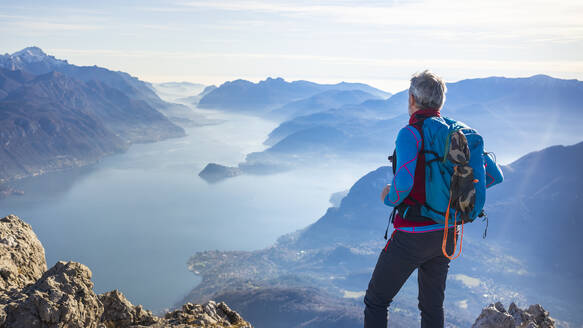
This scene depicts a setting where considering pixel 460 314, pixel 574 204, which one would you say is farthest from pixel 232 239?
pixel 574 204

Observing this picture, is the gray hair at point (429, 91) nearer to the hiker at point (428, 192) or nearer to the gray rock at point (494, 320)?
the hiker at point (428, 192)

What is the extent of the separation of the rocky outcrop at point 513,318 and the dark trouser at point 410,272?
256 centimetres

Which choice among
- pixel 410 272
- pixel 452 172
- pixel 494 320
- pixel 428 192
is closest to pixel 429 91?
pixel 452 172

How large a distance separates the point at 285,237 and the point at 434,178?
186576 millimetres

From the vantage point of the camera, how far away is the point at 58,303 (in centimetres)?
450

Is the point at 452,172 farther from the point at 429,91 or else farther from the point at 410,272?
the point at 410,272

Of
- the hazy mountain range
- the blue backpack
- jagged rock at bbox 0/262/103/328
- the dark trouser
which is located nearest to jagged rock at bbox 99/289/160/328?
jagged rock at bbox 0/262/103/328

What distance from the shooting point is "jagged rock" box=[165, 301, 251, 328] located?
5.49 metres

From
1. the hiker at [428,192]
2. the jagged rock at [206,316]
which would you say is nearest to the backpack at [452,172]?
the hiker at [428,192]

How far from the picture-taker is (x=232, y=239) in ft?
575

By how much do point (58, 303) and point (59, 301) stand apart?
0.04m

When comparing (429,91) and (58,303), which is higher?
(429,91)

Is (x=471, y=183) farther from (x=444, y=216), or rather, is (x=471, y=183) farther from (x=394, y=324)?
(x=394, y=324)

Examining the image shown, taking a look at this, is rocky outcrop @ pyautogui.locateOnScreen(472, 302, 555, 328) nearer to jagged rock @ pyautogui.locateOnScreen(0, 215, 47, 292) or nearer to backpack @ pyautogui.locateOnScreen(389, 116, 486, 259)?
backpack @ pyautogui.locateOnScreen(389, 116, 486, 259)
